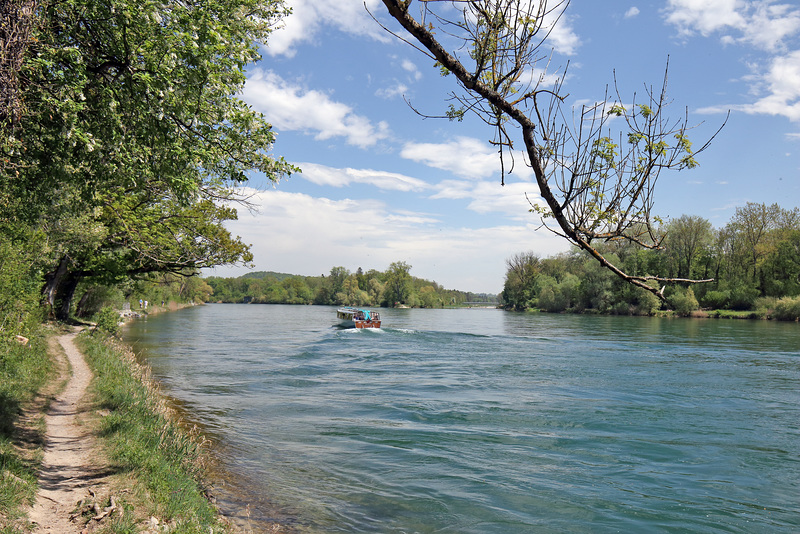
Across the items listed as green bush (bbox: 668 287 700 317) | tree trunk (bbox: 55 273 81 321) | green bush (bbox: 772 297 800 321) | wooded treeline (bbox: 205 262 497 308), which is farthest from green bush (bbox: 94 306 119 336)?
wooded treeline (bbox: 205 262 497 308)

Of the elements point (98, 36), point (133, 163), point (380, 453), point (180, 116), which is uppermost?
point (98, 36)

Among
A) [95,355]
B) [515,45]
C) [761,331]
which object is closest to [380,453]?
[515,45]

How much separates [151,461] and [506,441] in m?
8.54

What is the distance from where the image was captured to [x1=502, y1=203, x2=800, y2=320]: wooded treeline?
63.4 m

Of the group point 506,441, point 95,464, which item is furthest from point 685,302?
point 95,464

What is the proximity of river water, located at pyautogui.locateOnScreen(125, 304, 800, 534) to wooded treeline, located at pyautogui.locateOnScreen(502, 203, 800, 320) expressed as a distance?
134 ft

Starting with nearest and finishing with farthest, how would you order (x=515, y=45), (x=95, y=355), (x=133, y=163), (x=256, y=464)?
(x=515, y=45) → (x=133, y=163) → (x=256, y=464) → (x=95, y=355)

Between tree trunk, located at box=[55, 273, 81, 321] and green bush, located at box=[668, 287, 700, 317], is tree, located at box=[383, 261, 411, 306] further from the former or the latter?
tree trunk, located at box=[55, 273, 81, 321]

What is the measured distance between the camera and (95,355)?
734 inches

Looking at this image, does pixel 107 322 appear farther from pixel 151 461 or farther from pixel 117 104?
pixel 117 104

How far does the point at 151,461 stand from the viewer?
26.7 feet

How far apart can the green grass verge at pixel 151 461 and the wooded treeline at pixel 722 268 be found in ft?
181

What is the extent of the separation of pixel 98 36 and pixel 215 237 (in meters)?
18.9

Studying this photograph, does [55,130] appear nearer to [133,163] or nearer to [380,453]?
[133,163]
